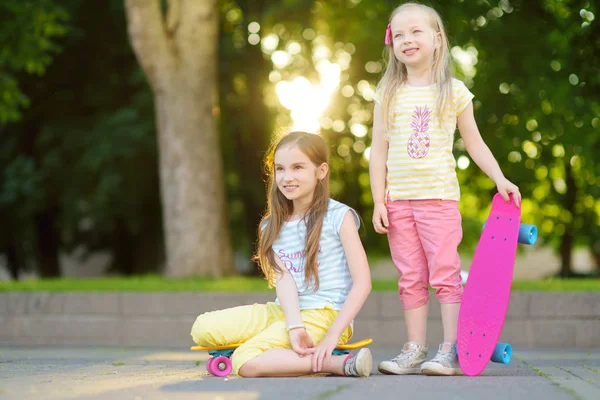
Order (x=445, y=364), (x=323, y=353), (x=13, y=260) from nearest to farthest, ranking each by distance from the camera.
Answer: (x=323, y=353)
(x=445, y=364)
(x=13, y=260)

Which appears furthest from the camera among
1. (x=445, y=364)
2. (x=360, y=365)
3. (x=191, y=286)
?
(x=191, y=286)

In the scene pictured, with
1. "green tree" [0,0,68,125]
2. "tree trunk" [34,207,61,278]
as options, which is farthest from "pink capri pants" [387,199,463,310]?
"tree trunk" [34,207,61,278]

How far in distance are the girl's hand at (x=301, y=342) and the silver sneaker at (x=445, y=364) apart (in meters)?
0.57

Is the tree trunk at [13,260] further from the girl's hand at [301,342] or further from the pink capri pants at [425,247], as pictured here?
the girl's hand at [301,342]

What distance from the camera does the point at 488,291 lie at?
181 inches

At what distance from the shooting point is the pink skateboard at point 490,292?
450 centimetres

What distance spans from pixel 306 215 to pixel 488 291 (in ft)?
3.33

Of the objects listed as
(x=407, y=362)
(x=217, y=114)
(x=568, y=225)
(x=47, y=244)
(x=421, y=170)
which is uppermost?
(x=217, y=114)

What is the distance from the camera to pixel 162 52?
10.2m

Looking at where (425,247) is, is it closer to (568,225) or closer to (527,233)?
(527,233)

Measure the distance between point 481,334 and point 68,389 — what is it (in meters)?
2.00

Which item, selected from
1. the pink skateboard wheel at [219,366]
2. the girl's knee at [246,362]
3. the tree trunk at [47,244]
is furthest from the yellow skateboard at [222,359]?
the tree trunk at [47,244]

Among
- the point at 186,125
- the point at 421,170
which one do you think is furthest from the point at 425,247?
the point at 186,125

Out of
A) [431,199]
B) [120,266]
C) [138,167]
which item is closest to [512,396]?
[431,199]
